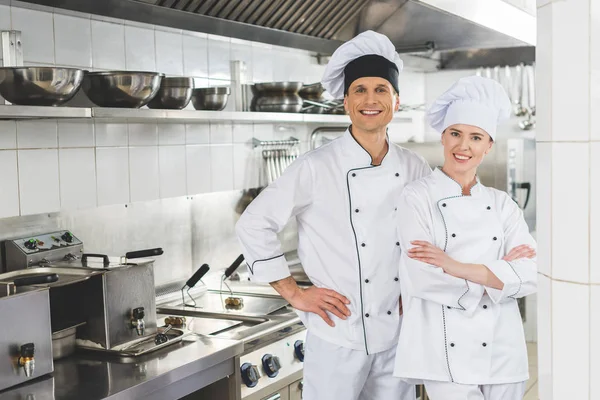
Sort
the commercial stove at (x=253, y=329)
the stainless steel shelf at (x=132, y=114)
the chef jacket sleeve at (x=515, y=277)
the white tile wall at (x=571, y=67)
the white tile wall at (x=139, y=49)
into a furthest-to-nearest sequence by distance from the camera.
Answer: the white tile wall at (x=139, y=49) < the commercial stove at (x=253, y=329) < the stainless steel shelf at (x=132, y=114) < the chef jacket sleeve at (x=515, y=277) < the white tile wall at (x=571, y=67)

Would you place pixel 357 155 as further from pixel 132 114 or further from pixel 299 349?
pixel 299 349

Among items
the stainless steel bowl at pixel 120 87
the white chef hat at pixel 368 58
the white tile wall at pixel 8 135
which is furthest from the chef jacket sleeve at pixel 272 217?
the white tile wall at pixel 8 135

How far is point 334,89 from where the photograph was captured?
8.98 ft

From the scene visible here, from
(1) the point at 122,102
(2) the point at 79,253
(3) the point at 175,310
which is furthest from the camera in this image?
(3) the point at 175,310

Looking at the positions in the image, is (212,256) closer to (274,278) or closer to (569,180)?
(274,278)

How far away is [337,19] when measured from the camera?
400cm

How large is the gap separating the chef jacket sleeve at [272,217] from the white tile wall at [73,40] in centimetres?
98

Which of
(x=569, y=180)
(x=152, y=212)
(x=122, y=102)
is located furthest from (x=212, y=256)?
(x=569, y=180)

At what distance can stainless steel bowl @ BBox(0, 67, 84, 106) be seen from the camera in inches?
96.0

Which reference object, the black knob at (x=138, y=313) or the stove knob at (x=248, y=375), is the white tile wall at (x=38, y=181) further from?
the stove knob at (x=248, y=375)

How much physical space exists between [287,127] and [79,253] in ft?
5.42

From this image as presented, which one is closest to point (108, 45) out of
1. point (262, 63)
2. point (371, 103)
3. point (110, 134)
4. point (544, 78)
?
point (110, 134)

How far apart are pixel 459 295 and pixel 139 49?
176 centimetres

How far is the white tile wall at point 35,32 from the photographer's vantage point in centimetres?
282
